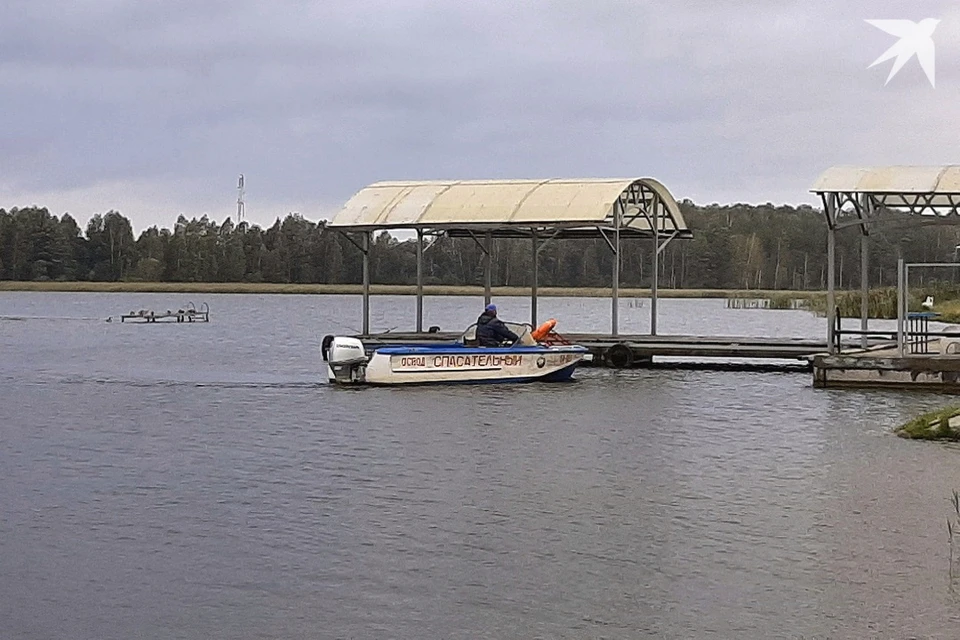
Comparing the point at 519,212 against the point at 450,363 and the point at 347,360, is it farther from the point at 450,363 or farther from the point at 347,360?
the point at 347,360

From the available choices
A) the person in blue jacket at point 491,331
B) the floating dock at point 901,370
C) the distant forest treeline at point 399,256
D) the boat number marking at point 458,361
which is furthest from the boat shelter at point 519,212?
the distant forest treeline at point 399,256

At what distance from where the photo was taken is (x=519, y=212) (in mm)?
31031

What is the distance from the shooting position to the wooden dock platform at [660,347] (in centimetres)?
3009

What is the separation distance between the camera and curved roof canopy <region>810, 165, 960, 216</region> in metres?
24.9

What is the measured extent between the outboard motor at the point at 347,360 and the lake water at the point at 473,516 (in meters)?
0.71

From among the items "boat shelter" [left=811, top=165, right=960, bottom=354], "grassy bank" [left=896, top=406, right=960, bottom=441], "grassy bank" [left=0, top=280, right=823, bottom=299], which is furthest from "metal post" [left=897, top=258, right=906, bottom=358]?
"grassy bank" [left=0, top=280, right=823, bottom=299]

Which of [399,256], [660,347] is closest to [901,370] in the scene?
[660,347]

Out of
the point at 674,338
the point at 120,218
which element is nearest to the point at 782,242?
the point at 120,218

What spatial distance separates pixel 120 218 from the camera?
120 metres

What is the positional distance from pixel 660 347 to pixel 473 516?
59.2ft

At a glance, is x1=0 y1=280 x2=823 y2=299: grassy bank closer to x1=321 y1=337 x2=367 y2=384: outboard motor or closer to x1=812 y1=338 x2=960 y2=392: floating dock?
x1=321 y1=337 x2=367 y2=384: outboard motor

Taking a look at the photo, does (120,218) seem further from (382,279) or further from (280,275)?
(382,279)

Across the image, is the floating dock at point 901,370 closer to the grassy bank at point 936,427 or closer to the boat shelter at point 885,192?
the boat shelter at point 885,192

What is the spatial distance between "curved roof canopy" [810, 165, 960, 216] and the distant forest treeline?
214 feet
